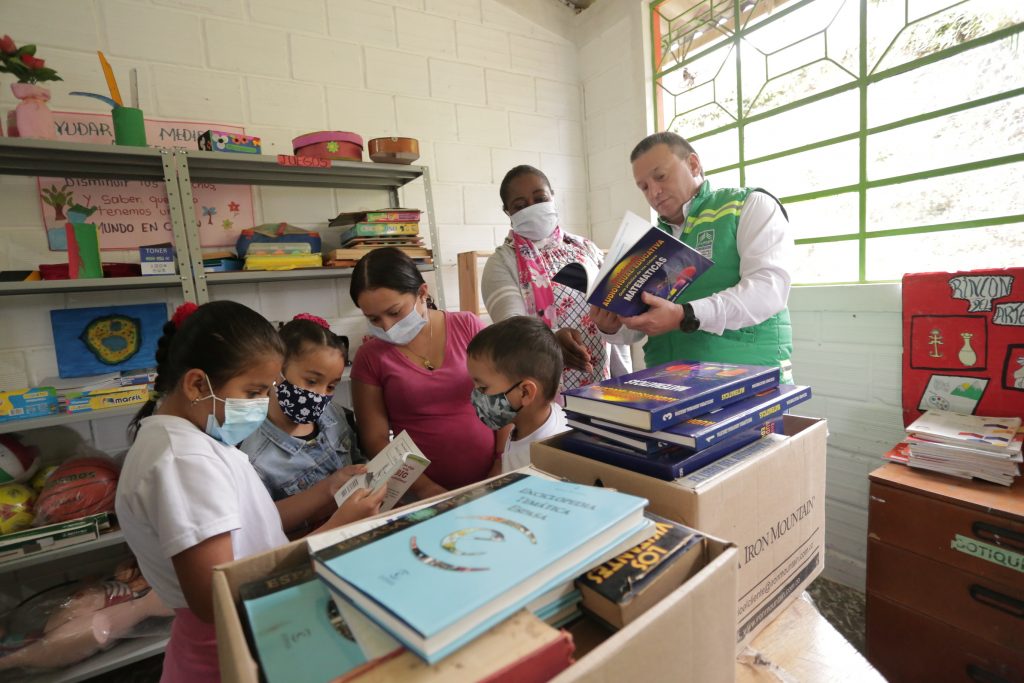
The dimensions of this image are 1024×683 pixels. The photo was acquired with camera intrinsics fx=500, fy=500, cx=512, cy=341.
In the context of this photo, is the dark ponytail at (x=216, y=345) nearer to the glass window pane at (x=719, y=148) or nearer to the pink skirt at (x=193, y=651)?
the pink skirt at (x=193, y=651)

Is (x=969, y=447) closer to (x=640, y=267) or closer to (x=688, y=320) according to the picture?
(x=688, y=320)

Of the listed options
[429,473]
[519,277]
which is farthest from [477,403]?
[519,277]

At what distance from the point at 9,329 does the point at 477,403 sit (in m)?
1.96

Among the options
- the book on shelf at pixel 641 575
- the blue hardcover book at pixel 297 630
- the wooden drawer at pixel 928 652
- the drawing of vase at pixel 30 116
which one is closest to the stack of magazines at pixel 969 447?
the wooden drawer at pixel 928 652

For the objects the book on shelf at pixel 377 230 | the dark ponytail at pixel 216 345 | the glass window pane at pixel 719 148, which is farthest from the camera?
the glass window pane at pixel 719 148

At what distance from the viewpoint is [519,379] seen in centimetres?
115

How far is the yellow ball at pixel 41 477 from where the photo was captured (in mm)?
1748

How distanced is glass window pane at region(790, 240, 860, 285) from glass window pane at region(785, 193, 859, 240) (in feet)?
0.17

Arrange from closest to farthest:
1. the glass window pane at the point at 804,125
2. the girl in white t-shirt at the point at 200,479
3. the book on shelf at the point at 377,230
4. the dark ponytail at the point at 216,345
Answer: the girl in white t-shirt at the point at 200,479 → the dark ponytail at the point at 216,345 → the glass window pane at the point at 804,125 → the book on shelf at the point at 377,230

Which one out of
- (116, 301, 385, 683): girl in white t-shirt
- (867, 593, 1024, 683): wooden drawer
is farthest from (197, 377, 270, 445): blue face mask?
(867, 593, 1024, 683): wooden drawer

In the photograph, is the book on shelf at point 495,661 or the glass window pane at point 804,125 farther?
the glass window pane at point 804,125

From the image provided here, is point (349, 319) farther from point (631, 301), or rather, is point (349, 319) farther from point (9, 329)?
point (631, 301)

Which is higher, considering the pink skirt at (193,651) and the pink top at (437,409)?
the pink top at (437,409)

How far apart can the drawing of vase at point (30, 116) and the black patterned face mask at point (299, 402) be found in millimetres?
1317
